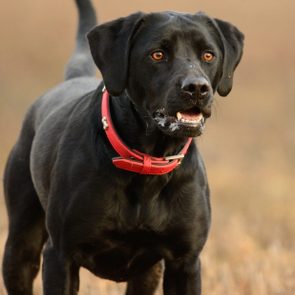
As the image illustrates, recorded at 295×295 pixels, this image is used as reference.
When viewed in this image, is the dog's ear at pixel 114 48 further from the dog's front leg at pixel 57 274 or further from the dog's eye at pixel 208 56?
the dog's front leg at pixel 57 274

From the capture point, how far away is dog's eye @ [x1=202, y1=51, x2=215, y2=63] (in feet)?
18.9

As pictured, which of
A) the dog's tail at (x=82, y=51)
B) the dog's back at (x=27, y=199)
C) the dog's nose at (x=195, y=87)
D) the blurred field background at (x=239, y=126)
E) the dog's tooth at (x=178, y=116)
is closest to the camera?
the dog's nose at (x=195, y=87)

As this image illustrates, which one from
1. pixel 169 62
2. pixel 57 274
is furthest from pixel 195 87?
pixel 57 274

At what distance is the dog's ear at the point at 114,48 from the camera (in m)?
5.79

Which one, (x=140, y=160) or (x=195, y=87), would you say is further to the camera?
(x=140, y=160)

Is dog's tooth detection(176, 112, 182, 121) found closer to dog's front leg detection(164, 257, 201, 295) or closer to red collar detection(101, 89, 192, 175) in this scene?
red collar detection(101, 89, 192, 175)

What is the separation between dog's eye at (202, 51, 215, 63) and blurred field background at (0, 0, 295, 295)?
2.95 m

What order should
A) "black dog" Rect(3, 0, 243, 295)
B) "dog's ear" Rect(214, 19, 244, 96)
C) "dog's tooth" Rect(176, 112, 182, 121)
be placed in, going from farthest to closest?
"dog's ear" Rect(214, 19, 244, 96) → "black dog" Rect(3, 0, 243, 295) → "dog's tooth" Rect(176, 112, 182, 121)

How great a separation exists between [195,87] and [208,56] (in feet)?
1.32

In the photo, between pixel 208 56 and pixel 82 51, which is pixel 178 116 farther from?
pixel 82 51

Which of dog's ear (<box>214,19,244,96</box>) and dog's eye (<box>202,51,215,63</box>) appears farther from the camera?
dog's ear (<box>214,19,244,96</box>)

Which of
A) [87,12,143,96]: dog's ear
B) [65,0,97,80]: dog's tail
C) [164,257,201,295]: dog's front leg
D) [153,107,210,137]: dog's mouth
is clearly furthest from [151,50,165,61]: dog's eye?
[65,0,97,80]: dog's tail

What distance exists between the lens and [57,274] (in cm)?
615

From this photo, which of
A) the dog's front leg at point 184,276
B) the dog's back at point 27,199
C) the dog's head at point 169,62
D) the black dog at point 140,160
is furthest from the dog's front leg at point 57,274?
the dog's head at point 169,62
